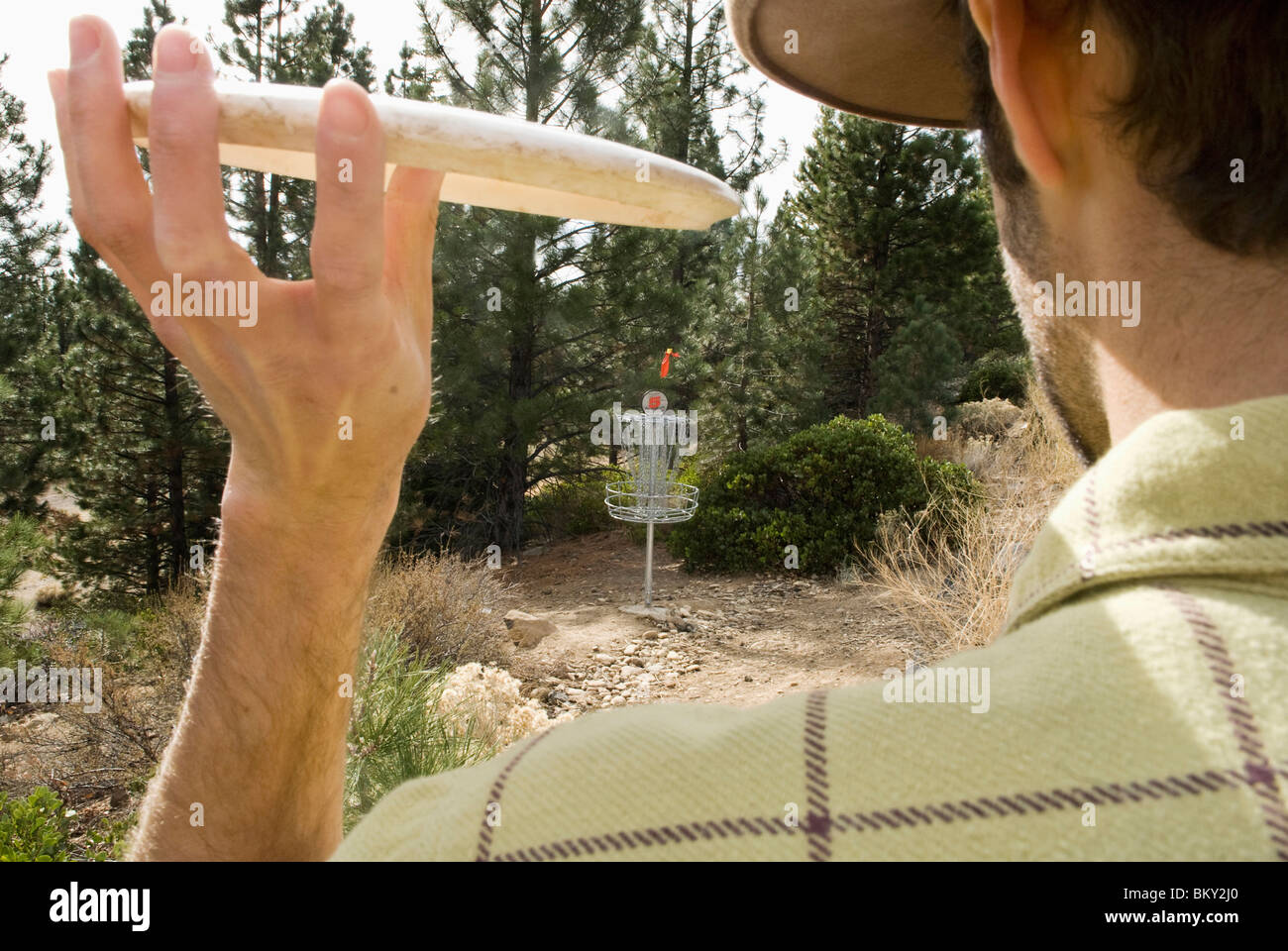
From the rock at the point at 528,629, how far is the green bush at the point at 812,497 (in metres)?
2.73

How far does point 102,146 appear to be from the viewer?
917 millimetres

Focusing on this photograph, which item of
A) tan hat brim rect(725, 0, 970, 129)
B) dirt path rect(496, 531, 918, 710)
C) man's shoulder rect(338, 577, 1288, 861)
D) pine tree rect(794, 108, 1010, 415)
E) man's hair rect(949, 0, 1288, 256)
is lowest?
dirt path rect(496, 531, 918, 710)

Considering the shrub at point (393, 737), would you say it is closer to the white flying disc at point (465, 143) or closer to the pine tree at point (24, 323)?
the white flying disc at point (465, 143)

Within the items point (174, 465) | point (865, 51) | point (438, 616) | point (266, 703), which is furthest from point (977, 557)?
point (174, 465)

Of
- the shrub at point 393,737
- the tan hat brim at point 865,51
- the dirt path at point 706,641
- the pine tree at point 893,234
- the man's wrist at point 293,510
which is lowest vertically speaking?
the dirt path at point 706,641

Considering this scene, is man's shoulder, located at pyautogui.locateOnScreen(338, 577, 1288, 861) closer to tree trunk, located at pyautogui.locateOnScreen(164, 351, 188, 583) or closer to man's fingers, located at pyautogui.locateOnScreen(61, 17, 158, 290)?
man's fingers, located at pyautogui.locateOnScreen(61, 17, 158, 290)

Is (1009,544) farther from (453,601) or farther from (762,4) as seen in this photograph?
(762,4)

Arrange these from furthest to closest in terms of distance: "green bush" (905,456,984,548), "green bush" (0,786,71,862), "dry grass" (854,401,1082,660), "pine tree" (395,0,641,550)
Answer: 1. "pine tree" (395,0,641,550)
2. "green bush" (905,456,984,548)
3. "dry grass" (854,401,1082,660)
4. "green bush" (0,786,71,862)

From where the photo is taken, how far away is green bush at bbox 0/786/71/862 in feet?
10.3

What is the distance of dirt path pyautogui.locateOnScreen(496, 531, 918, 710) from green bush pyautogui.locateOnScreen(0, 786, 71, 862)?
3.07 m

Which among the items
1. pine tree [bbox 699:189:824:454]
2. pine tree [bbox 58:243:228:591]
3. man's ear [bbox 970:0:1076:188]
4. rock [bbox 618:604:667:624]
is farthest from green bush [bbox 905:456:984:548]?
pine tree [bbox 58:243:228:591]

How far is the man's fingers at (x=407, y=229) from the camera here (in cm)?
114

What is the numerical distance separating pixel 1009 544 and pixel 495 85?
9655 mm

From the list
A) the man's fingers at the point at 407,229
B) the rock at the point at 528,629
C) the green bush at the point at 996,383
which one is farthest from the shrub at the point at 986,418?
the man's fingers at the point at 407,229
